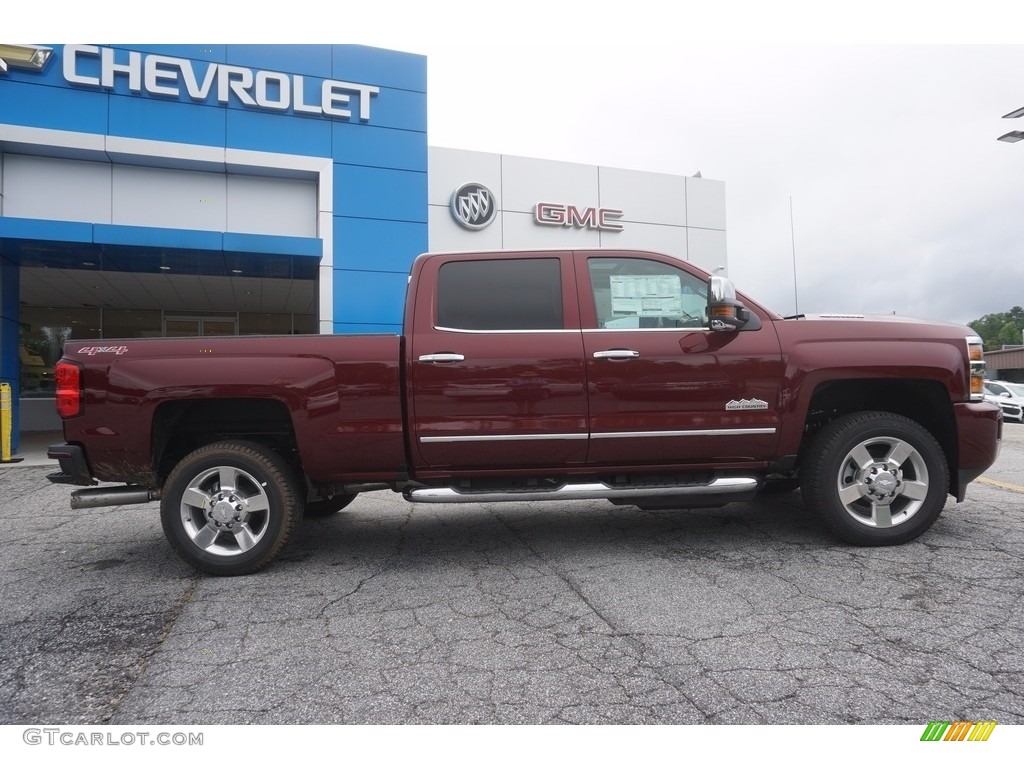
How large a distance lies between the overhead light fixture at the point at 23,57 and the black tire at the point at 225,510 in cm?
1126

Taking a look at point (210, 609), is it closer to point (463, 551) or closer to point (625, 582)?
point (463, 551)

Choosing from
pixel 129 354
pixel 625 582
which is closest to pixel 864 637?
pixel 625 582

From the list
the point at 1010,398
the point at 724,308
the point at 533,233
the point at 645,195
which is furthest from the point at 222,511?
the point at 1010,398

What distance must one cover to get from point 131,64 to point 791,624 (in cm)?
1366

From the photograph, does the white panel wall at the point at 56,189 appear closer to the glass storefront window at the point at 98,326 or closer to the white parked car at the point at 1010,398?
the glass storefront window at the point at 98,326

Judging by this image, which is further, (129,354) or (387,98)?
(387,98)

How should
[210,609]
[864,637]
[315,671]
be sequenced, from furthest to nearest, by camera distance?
[210,609] < [864,637] < [315,671]

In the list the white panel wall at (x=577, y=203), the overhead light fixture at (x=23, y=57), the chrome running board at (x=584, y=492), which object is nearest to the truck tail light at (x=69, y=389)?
the chrome running board at (x=584, y=492)

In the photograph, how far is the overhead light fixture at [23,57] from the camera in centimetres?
1060

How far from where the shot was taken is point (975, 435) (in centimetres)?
384

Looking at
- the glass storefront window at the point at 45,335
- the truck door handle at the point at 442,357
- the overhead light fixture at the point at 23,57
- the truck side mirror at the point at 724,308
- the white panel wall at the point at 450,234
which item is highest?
the overhead light fixture at the point at 23,57
